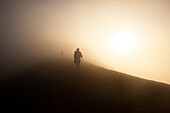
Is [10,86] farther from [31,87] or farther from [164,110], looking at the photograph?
[164,110]

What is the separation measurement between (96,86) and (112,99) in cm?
357

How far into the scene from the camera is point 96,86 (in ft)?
57.7

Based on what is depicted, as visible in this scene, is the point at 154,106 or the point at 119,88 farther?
the point at 119,88

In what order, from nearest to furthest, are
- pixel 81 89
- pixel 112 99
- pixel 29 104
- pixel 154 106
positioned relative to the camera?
1. pixel 29 104
2. pixel 154 106
3. pixel 112 99
4. pixel 81 89

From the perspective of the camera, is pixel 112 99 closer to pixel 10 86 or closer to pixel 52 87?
pixel 52 87

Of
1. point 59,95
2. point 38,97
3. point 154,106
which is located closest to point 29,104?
point 38,97

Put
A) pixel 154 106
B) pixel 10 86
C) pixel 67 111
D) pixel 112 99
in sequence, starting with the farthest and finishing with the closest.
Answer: pixel 10 86 → pixel 112 99 → pixel 154 106 → pixel 67 111

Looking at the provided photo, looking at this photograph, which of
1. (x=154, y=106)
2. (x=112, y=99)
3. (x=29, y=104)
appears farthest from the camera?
A: (x=112, y=99)

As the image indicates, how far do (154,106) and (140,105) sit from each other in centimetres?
98

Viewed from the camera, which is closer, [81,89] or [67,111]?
[67,111]

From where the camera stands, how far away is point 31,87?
1653cm

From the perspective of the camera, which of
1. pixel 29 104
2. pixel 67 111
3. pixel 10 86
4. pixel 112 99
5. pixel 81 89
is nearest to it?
pixel 67 111

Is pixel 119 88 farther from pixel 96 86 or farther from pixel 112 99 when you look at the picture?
pixel 112 99

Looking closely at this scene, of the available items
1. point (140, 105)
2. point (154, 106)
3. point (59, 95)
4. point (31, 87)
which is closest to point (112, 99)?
point (140, 105)
